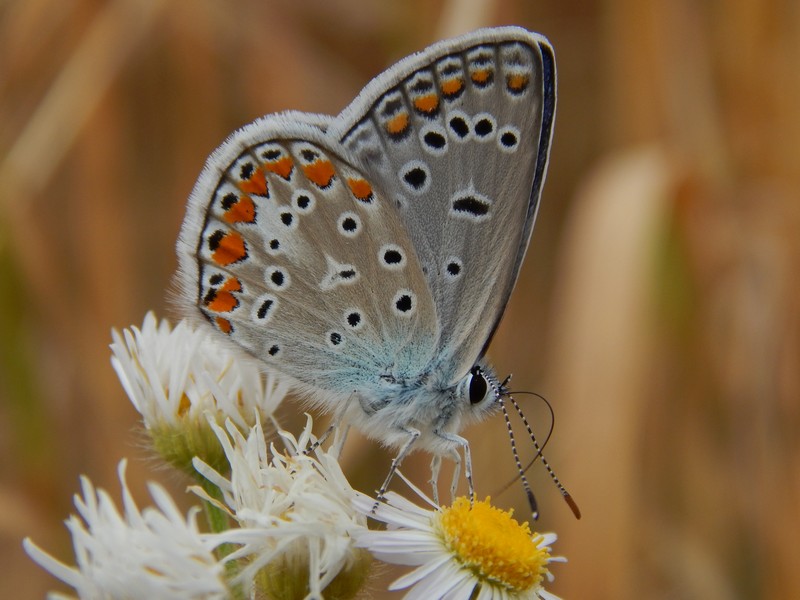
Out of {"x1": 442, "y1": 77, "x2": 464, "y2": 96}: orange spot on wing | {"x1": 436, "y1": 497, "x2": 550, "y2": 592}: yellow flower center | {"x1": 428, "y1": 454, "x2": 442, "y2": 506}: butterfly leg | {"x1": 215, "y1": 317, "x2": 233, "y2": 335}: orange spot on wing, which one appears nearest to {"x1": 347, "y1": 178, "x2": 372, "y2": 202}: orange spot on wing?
{"x1": 442, "y1": 77, "x2": 464, "y2": 96}: orange spot on wing

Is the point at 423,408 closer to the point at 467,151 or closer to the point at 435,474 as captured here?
the point at 435,474

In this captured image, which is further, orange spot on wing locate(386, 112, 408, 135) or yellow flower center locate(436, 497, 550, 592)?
orange spot on wing locate(386, 112, 408, 135)

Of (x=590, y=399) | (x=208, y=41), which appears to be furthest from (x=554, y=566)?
(x=208, y=41)

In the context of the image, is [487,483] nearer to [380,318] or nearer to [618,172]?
[618,172]

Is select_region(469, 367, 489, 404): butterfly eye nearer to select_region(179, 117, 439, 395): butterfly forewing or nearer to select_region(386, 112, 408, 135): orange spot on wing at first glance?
select_region(179, 117, 439, 395): butterfly forewing

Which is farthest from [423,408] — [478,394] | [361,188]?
[361,188]

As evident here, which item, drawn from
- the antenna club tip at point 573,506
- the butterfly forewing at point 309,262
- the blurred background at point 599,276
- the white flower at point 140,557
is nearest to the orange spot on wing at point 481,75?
the butterfly forewing at point 309,262

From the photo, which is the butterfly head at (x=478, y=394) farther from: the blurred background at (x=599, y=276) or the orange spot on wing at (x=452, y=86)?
the blurred background at (x=599, y=276)
